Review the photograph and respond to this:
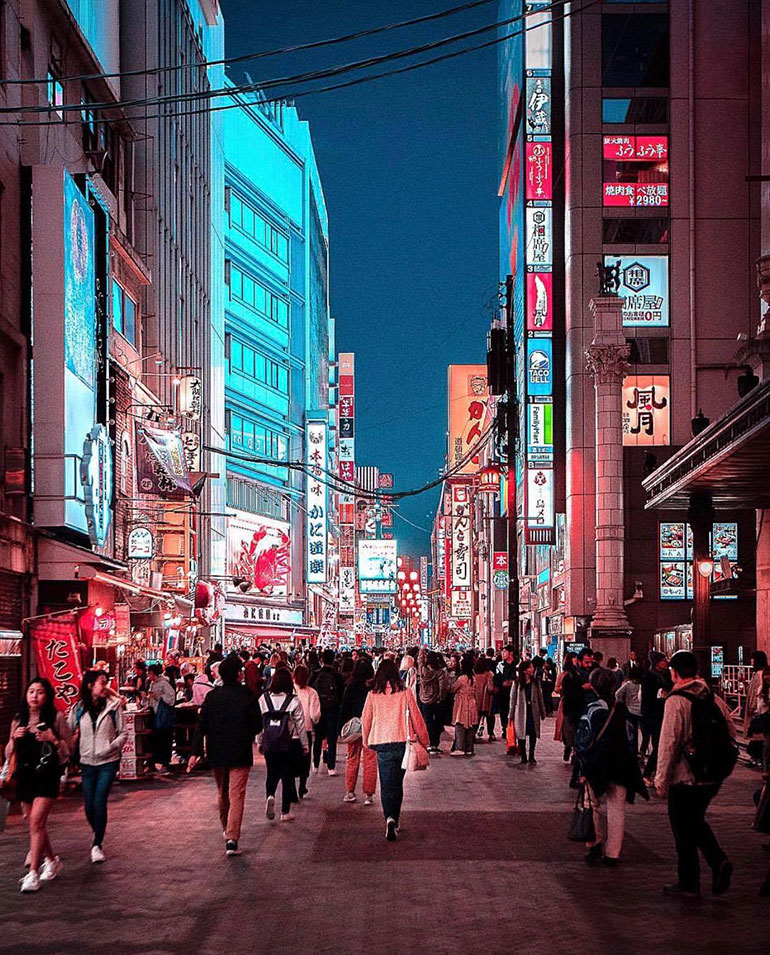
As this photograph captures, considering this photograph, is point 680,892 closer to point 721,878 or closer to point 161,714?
point 721,878

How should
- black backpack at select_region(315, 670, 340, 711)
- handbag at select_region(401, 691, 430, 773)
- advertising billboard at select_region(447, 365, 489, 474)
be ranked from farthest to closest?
advertising billboard at select_region(447, 365, 489, 474)
black backpack at select_region(315, 670, 340, 711)
handbag at select_region(401, 691, 430, 773)

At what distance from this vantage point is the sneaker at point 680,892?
1061 cm

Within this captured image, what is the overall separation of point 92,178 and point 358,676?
1645 cm

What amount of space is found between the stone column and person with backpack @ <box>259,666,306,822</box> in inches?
1155

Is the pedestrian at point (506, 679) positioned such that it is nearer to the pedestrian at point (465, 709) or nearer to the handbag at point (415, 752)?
the pedestrian at point (465, 709)

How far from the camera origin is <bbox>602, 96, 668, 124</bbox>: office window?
50.0 metres

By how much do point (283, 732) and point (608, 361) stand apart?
98.6ft

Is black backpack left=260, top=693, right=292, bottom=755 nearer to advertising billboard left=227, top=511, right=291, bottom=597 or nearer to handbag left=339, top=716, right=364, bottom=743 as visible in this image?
handbag left=339, top=716, right=364, bottom=743

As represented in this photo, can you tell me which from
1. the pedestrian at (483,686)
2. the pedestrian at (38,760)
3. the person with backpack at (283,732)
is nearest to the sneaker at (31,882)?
the pedestrian at (38,760)

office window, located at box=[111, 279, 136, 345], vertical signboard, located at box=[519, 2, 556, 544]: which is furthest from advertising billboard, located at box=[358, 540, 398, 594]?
office window, located at box=[111, 279, 136, 345]

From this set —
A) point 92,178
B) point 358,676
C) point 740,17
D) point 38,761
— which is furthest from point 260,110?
point 38,761

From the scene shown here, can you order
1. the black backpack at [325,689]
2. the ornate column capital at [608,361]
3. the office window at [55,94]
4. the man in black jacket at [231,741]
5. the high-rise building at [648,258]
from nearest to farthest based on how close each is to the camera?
1. the man in black jacket at [231,741]
2. the black backpack at [325,689]
3. the office window at [55,94]
4. the ornate column capital at [608,361]
5. the high-rise building at [648,258]

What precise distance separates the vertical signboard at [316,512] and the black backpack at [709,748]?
81.2 m

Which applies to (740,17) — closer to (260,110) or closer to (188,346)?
(188,346)
